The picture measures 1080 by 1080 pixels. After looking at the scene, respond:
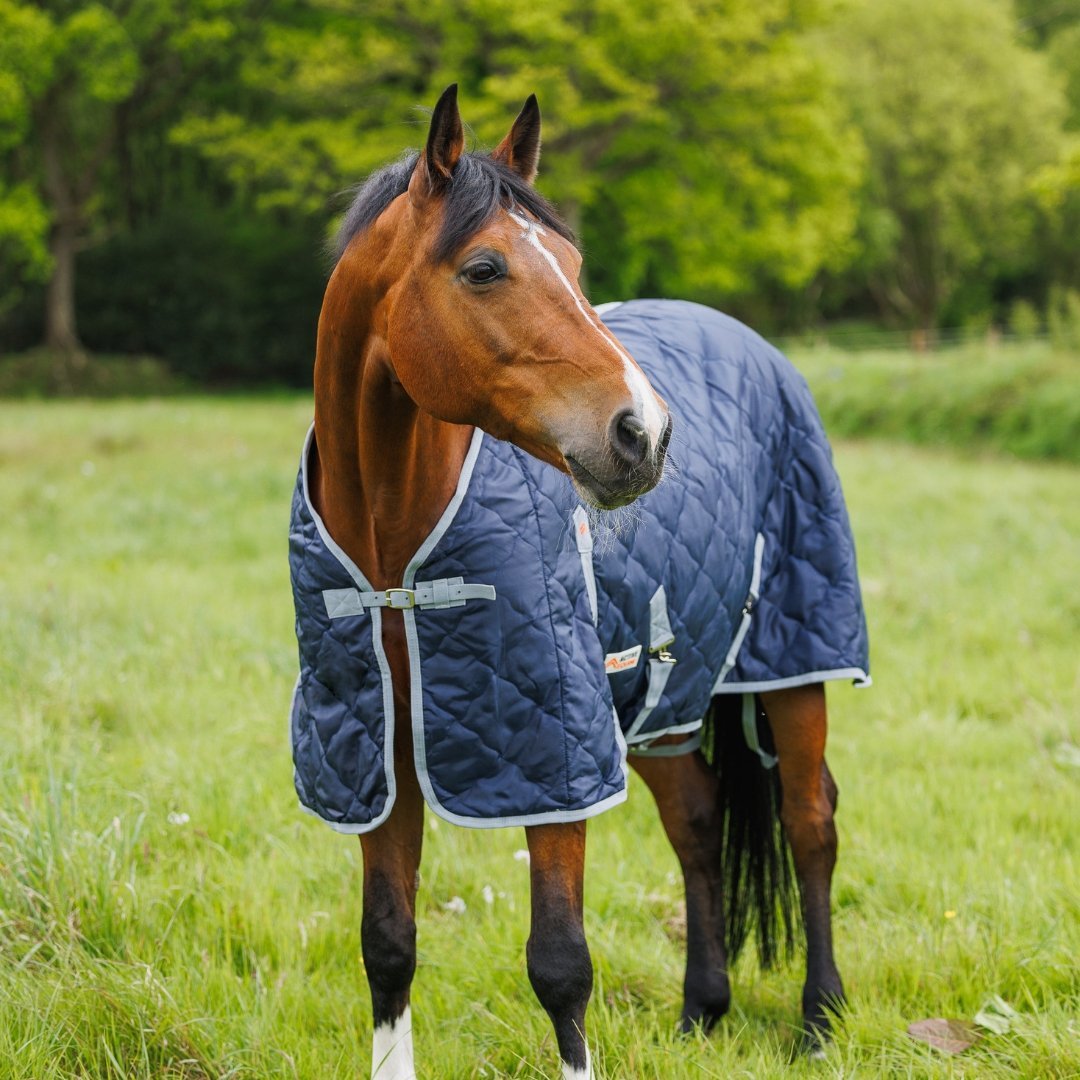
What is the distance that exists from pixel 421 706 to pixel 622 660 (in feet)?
1.60

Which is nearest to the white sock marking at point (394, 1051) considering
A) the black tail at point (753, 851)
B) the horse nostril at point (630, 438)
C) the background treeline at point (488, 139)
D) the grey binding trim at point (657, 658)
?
the grey binding trim at point (657, 658)

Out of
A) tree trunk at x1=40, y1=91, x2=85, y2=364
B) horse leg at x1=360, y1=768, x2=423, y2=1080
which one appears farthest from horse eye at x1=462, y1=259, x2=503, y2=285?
tree trunk at x1=40, y1=91, x2=85, y2=364

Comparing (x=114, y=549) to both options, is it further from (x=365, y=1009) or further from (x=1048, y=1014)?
(x=1048, y=1014)

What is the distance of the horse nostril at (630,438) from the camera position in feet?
5.81

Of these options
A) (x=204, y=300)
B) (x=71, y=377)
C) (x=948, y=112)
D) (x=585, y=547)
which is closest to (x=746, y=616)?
(x=585, y=547)

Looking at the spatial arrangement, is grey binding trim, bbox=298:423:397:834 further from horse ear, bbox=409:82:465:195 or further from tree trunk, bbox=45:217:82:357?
tree trunk, bbox=45:217:82:357

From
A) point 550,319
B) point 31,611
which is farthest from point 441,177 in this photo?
point 31,611

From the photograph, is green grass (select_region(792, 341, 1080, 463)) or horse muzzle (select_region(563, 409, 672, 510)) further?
green grass (select_region(792, 341, 1080, 463))

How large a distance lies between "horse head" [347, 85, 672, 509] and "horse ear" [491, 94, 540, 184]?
156 mm

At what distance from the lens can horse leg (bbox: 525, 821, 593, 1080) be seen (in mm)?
2186

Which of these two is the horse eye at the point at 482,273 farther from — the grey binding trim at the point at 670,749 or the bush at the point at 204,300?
the bush at the point at 204,300

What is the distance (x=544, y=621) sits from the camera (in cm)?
213

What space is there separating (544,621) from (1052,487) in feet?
30.0

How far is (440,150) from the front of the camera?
6.31 ft
